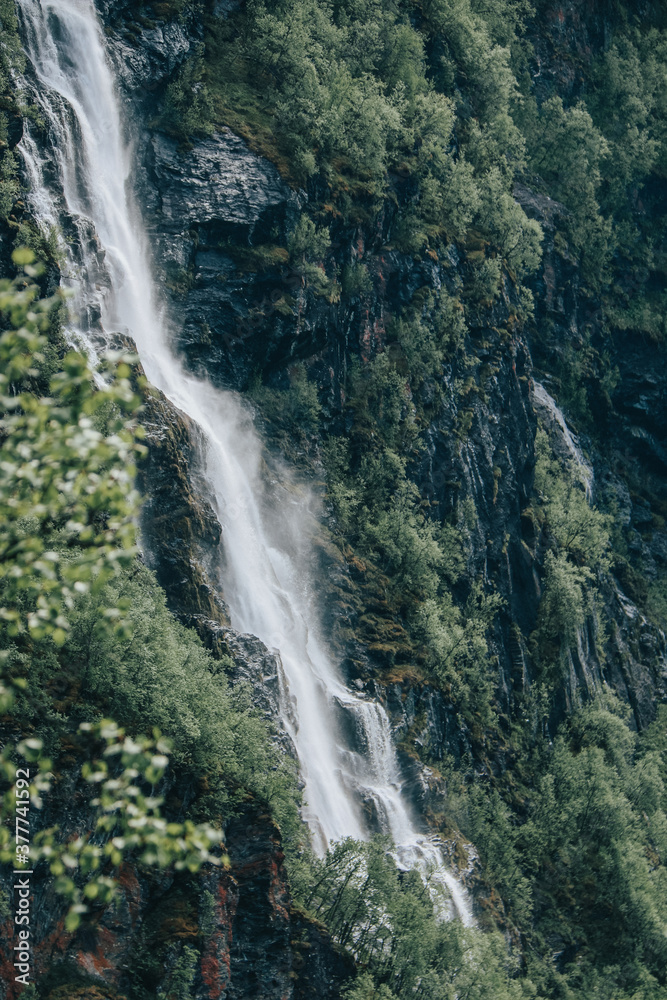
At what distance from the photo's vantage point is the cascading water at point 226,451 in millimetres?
41594

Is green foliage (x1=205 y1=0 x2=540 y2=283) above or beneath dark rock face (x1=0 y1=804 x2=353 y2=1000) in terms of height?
above

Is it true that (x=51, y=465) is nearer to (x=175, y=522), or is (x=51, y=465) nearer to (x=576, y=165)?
(x=175, y=522)

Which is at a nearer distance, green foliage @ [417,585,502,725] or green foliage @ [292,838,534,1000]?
green foliage @ [292,838,534,1000]

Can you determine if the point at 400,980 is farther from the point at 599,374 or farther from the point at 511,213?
the point at 599,374

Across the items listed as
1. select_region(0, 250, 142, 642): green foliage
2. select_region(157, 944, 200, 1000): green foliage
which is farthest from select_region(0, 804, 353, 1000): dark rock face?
select_region(0, 250, 142, 642): green foliage

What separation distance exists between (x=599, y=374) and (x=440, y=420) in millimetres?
34826

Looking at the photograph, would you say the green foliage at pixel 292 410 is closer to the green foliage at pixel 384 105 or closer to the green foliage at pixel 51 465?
the green foliage at pixel 384 105

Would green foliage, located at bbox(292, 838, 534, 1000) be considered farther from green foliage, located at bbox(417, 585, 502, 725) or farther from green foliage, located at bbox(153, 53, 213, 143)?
green foliage, located at bbox(153, 53, 213, 143)

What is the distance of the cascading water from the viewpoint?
41.6m

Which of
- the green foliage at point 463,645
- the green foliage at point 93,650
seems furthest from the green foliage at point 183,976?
the green foliage at point 463,645

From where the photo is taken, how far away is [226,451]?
46.6 metres

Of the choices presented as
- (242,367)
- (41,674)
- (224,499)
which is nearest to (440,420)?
(242,367)

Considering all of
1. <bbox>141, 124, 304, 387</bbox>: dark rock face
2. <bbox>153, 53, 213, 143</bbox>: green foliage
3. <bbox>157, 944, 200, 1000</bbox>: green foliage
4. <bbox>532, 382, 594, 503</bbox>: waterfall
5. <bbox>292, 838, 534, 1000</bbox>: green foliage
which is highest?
<bbox>153, 53, 213, 143</bbox>: green foliage

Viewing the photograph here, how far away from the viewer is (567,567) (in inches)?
2714
